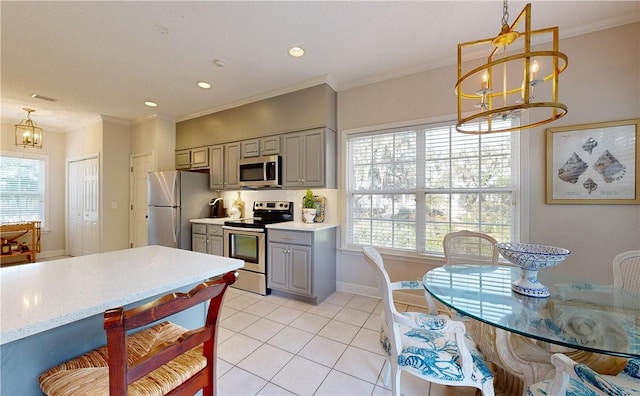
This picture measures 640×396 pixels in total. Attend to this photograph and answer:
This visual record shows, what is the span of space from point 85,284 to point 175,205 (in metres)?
3.20

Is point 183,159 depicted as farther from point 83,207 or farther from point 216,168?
point 83,207

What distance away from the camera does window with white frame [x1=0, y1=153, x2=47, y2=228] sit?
469cm

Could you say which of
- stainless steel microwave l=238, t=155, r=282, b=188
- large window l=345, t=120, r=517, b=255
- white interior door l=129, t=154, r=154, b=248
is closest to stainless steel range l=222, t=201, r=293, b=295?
stainless steel microwave l=238, t=155, r=282, b=188

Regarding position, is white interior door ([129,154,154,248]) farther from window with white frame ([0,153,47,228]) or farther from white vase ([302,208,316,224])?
white vase ([302,208,316,224])

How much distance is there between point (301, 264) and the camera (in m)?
2.89

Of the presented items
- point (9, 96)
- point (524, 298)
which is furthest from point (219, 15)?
point (9, 96)

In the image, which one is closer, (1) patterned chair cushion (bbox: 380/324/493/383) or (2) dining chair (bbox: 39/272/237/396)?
(2) dining chair (bbox: 39/272/237/396)

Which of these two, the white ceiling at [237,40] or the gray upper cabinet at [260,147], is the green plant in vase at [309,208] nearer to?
the gray upper cabinet at [260,147]

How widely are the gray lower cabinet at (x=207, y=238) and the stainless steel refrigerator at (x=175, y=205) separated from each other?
0.17 m

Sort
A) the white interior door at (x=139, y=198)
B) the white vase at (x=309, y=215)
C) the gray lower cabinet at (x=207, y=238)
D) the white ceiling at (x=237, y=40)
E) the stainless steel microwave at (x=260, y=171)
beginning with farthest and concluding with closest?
the white interior door at (x=139, y=198) → the gray lower cabinet at (x=207, y=238) → the stainless steel microwave at (x=260, y=171) → the white vase at (x=309, y=215) → the white ceiling at (x=237, y=40)

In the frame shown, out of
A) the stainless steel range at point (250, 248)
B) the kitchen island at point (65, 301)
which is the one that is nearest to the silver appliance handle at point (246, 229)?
the stainless steel range at point (250, 248)

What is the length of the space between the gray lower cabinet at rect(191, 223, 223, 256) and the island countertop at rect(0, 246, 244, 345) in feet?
6.86

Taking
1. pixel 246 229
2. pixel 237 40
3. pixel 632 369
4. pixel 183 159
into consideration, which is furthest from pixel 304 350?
pixel 183 159

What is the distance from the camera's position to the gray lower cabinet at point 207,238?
11.8 feet
